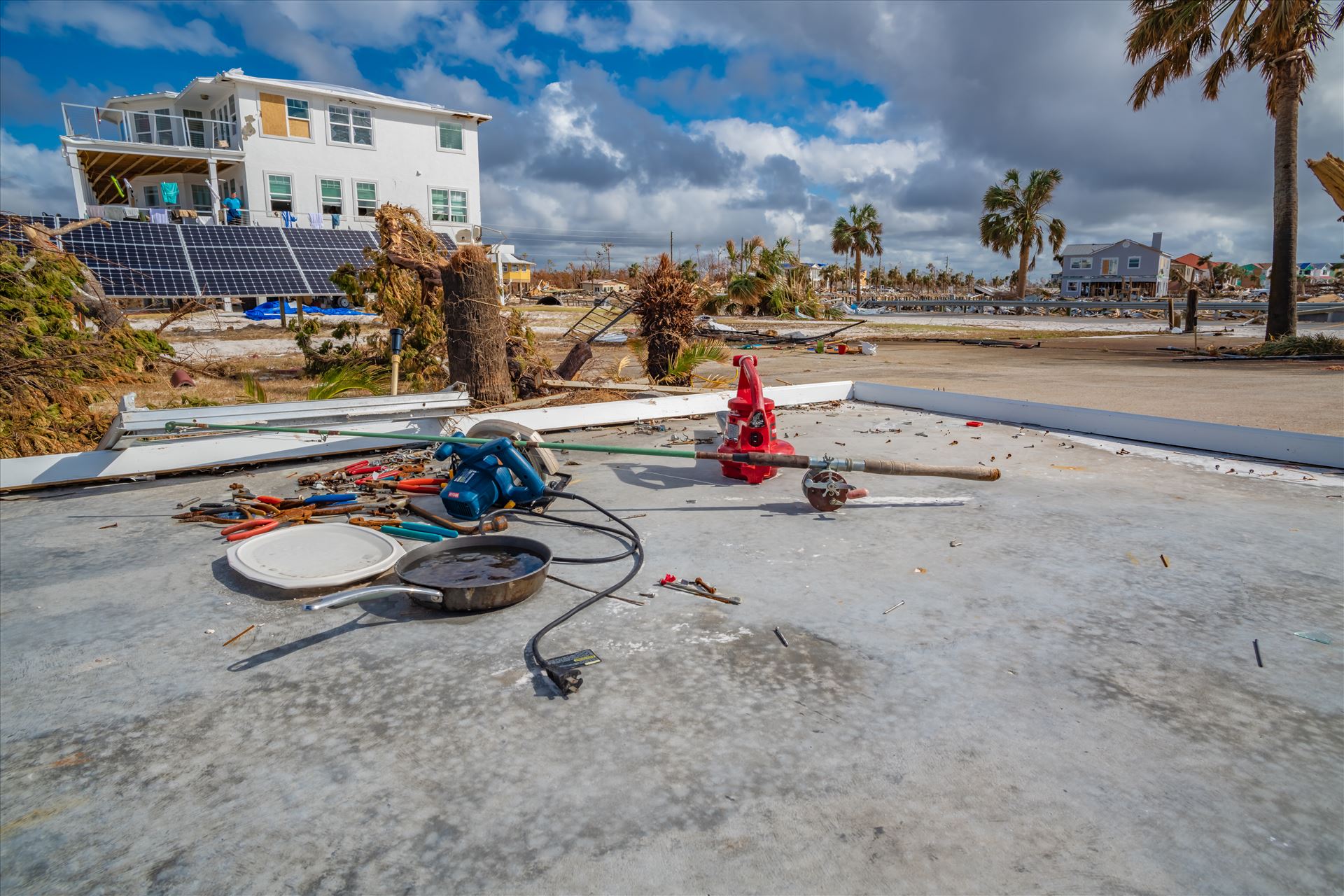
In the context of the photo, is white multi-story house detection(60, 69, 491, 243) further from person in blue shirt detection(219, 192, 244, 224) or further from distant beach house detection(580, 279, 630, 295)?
→ distant beach house detection(580, 279, 630, 295)

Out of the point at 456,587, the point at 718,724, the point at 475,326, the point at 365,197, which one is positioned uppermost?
the point at 365,197

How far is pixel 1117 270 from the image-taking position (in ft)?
239

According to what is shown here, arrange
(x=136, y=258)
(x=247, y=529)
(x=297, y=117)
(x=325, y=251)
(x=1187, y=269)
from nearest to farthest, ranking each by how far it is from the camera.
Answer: (x=247, y=529) < (x=136, y=258) < (x=325, y=251) < (x=297, y=117) < (x=1187, y=269)

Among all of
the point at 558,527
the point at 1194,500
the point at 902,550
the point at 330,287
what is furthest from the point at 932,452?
the point at 330,287

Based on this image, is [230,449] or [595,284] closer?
[230,449]

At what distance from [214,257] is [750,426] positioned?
514 inches

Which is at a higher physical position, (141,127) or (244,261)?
(141,127)

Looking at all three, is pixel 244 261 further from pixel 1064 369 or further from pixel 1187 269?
pixel 1187 269

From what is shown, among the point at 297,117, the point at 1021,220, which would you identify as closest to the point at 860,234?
the point at 1021,220

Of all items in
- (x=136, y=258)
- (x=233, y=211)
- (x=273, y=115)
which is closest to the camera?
(x=136, y=258)

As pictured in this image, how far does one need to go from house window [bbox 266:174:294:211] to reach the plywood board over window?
68.0 inches

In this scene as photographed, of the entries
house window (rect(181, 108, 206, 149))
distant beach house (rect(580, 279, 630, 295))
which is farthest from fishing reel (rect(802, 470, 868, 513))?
distant beach house (rect(580, 279, 630, 295))

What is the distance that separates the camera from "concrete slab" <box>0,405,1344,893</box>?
6.33ft

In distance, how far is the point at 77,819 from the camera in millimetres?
2098
